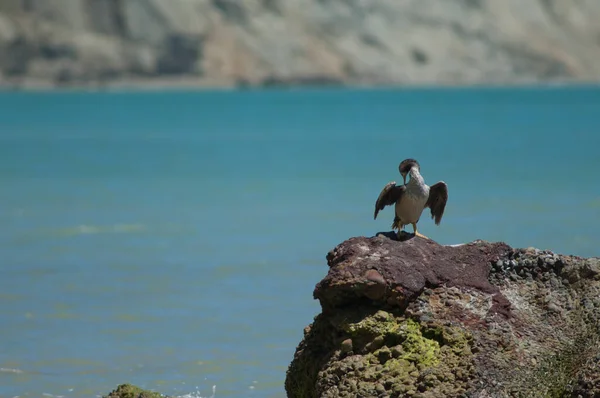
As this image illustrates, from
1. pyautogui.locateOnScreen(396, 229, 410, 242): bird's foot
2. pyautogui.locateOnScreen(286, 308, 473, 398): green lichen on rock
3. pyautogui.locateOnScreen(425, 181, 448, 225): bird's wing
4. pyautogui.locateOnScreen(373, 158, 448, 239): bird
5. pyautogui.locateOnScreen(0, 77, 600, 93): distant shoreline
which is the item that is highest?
pyautogui.locateOnScreen(0, 77, 600, 93): distant shoreline

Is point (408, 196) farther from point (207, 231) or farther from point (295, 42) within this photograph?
point (295, 42)

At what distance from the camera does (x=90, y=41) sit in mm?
119250

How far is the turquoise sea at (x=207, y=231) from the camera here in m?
10.8

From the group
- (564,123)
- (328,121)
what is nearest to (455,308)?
(564,123)

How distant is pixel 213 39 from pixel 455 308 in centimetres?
11812

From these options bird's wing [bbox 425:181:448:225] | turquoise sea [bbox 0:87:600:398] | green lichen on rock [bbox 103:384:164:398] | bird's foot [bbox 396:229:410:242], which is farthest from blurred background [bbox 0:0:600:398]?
bird's foot [bbox 396:229:410:242]

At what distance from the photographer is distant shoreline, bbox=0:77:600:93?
129 m

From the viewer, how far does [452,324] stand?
21.1 ft

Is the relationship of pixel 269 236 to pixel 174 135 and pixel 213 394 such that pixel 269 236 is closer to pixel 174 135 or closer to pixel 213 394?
pixel 213 394

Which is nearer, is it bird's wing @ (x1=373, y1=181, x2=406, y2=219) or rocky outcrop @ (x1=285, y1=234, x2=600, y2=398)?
rocky outcrop @ (x1=285, y1=234, x2=600, y2=398)

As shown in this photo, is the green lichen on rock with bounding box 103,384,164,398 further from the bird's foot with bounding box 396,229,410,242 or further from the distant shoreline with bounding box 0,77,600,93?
the distant shoreline with bounding box 0,77,600,93

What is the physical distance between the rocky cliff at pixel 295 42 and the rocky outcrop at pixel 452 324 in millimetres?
113457

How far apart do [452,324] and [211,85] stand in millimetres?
126889

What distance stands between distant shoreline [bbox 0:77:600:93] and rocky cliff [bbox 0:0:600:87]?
0.55m
